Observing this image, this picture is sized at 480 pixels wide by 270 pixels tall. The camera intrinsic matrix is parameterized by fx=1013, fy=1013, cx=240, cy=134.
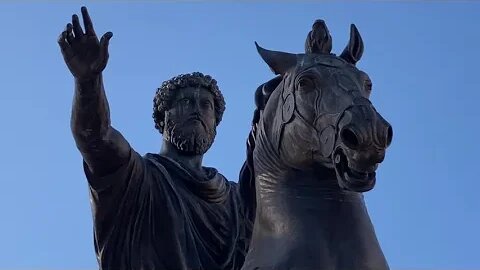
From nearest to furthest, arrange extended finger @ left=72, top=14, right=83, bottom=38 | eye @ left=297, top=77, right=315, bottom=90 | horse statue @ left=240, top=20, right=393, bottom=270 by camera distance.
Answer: horse statue @ left=240, top=20, right=393, bottom=270, eye @ left=297, top=77, right=315, bottom=90, extended finger @ left=72, top=14, right=83, bottom=38

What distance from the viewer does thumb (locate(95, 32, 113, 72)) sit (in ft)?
17.5

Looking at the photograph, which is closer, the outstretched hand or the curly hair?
the outstretched hand

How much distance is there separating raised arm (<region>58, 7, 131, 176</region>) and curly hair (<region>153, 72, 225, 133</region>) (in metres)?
0.94

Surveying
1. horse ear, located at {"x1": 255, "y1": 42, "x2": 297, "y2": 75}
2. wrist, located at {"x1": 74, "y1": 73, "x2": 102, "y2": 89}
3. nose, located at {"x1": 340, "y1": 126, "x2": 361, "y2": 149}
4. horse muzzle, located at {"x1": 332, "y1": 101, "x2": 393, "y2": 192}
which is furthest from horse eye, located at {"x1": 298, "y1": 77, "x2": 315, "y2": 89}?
wrist, located at {"x1": 74, "y1": 73, "x2": 102, "y2": 89}

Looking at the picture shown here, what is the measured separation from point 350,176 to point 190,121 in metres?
2.42

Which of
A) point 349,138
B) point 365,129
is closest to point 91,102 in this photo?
point 349,138

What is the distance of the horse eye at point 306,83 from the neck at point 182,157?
1.94 metres

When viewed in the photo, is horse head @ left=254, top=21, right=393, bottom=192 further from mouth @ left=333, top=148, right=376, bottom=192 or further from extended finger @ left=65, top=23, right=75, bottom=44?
extended finger @ left=65, top=23, right=75, bottom=44

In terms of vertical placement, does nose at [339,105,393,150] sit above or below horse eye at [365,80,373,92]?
below

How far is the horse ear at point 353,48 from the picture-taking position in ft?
18.1

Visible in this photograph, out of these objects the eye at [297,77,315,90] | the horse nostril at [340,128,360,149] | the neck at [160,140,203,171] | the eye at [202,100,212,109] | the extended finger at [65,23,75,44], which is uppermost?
the extended finger at [65,23,75,44]

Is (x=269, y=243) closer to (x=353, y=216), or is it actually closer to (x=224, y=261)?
(x=353, y=216)

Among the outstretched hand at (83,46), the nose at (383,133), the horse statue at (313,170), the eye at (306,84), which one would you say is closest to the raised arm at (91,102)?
the outstretched hand at (83,46)

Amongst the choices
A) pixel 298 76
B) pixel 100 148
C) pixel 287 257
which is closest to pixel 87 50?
pixel 100 148
